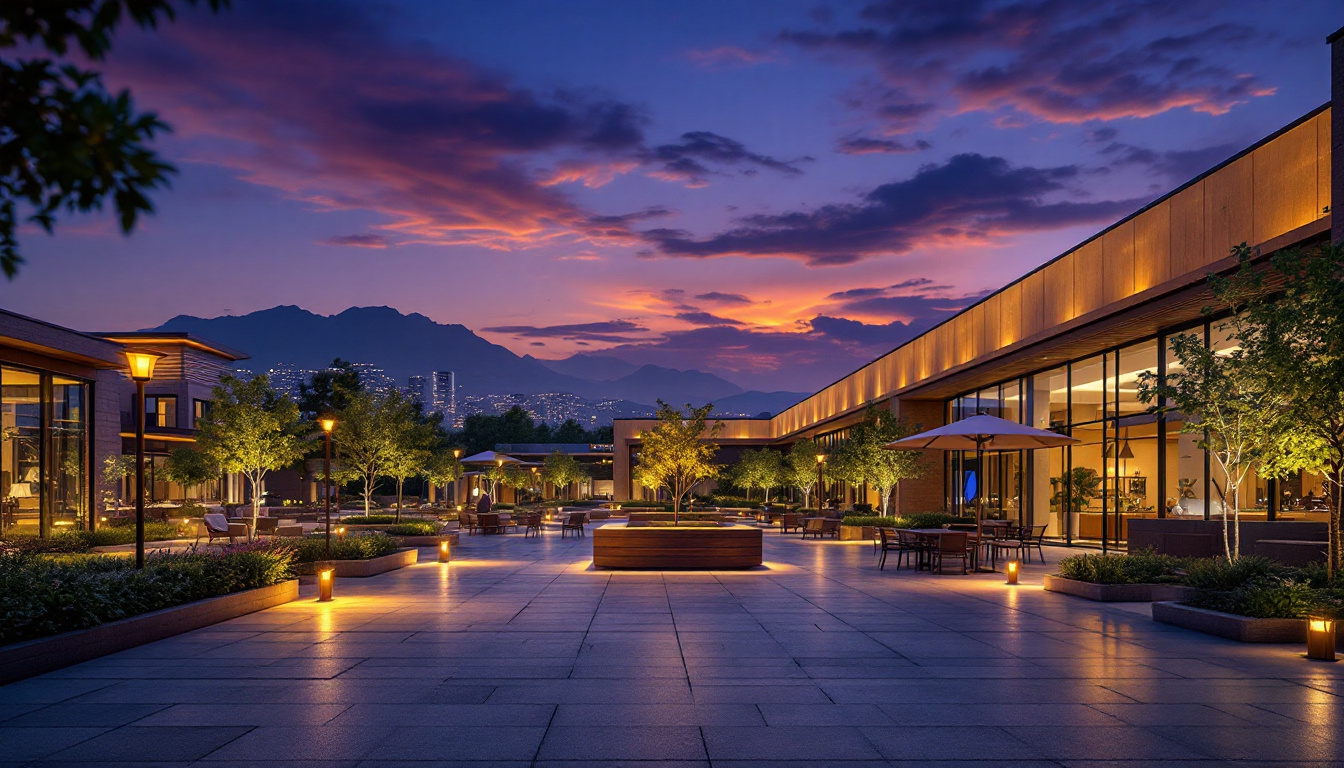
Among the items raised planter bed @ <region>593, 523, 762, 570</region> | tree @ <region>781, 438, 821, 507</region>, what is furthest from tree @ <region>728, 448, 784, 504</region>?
raised planter bed @ <region>593, 523, 762, 570</region>

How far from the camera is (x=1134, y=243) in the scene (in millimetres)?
17500

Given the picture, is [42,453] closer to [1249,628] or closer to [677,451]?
[677,451]

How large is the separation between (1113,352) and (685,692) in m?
17.1

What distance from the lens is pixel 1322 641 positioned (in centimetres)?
877

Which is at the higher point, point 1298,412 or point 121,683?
point 1298,412

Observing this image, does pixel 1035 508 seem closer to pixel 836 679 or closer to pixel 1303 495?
pixel 1303 495

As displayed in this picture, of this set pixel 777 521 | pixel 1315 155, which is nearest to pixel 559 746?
pixel 1315 155

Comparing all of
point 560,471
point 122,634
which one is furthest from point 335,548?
point 560,471

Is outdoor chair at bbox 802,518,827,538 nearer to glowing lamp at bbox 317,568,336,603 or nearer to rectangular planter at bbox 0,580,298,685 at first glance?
glowing lamp at bbox 317,568,336,603

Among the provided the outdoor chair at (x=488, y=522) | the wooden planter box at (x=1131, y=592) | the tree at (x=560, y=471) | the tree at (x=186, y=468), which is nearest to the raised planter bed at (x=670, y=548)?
the wooden planter box at (x=1131, y=592)

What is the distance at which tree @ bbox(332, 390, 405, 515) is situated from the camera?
25.8 m

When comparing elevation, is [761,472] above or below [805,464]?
below

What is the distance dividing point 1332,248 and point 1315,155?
2.89 metres

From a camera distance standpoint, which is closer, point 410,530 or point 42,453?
point 42,453
